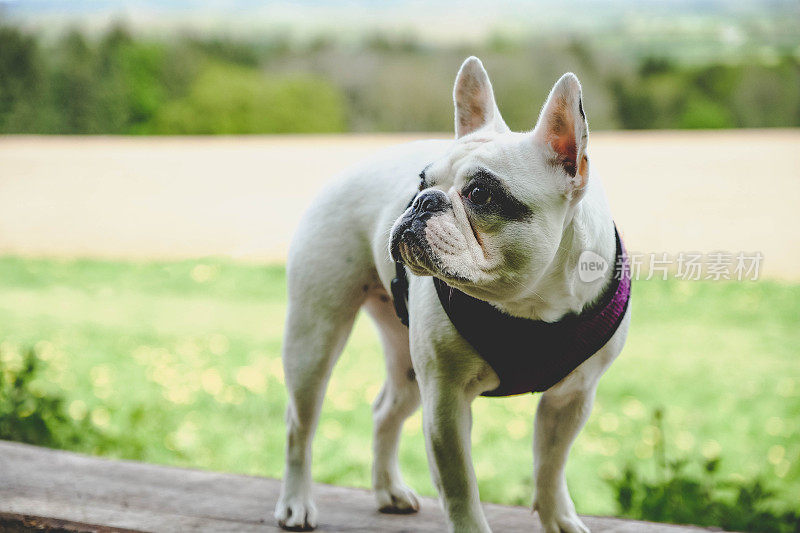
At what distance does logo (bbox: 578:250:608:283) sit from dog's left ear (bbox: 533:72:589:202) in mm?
147

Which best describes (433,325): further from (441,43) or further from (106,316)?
(441,43)

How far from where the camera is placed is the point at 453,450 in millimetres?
1804

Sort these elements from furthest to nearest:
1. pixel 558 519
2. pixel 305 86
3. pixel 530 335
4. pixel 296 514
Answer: pixel 305 86 < pixel 296 514 < pixel 558 519 < pixel 530 335

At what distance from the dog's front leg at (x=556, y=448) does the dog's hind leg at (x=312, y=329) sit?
1.78 ft

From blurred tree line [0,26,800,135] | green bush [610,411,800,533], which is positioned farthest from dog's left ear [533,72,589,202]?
blurred tree line [0,26,800,135]

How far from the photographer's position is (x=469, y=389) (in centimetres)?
183

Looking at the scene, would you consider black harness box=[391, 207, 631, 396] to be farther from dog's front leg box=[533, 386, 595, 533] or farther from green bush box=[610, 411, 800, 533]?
green bush box=[610, 411, 800, 533]

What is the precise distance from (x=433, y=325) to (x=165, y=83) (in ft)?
36.8

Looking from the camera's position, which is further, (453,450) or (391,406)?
(391,406)

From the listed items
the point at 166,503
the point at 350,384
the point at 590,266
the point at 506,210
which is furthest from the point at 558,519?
the point at 350,384

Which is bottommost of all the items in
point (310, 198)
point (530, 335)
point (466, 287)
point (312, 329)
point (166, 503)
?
point (310, 198)

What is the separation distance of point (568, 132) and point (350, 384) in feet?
11.9

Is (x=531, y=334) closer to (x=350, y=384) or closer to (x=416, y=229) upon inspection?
(x=416, y=229)

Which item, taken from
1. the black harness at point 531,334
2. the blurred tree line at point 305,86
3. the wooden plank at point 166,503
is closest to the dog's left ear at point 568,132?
the black harness at point 531,334
